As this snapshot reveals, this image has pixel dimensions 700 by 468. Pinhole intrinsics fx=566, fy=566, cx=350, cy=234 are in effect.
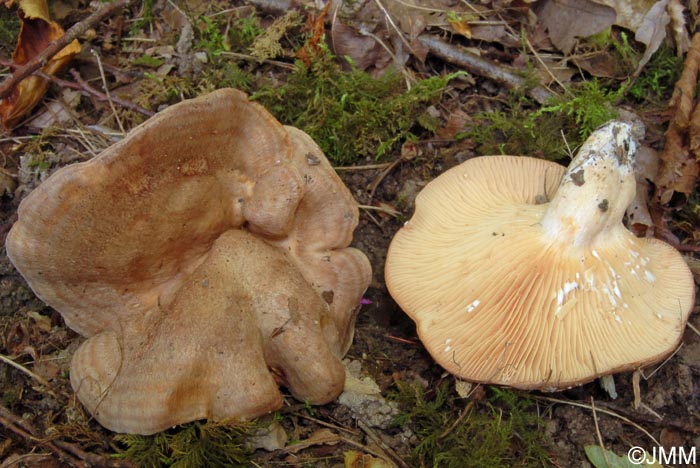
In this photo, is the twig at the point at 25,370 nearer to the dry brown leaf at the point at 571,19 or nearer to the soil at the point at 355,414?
the soil at the point at 355,414

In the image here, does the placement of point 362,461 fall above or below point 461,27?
below

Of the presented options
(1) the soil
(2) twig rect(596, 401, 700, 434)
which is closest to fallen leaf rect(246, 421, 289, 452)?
(1) the soil

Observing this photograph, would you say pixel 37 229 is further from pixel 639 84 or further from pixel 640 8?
pixel 640 8

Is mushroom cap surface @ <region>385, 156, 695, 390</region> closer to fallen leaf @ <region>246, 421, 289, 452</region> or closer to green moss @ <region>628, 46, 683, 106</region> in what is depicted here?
fallen leaf @ <region>246, 421, 289, 452</region>

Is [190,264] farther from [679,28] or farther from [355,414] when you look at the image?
[679,28]

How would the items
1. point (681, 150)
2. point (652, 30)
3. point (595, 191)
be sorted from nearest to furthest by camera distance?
point (595, 191)
point (681, 150)
point (652, 30)

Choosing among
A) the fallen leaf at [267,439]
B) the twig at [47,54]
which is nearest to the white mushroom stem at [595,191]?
the fallen leaf at [267,439]

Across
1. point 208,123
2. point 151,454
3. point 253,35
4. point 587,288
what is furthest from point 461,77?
point 151,454

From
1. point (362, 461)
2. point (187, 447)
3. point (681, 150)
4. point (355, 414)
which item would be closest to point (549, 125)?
point (681, 150)
